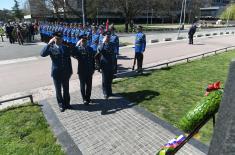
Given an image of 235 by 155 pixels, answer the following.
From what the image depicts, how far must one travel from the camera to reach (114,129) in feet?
17.5

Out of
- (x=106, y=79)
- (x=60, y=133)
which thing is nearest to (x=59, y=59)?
(x=106, y=79)

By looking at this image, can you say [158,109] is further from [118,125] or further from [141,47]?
[141,47]

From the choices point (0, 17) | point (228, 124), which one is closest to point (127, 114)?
point (228, 124)

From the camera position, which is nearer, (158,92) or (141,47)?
(158,92)

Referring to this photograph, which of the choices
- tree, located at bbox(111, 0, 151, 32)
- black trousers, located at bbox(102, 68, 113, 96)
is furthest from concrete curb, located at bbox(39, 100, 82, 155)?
tree, located at bbox(111, 0, 151, 32)

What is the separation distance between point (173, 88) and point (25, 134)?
16.2 ft

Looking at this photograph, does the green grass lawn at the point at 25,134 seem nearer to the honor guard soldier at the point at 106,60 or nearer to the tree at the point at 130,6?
the honor guard soldier at the point at 106,60

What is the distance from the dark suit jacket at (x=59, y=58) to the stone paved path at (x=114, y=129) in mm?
1042

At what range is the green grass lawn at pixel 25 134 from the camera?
15.0ft

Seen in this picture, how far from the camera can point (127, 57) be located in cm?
1447

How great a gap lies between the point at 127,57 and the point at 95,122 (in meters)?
9.14

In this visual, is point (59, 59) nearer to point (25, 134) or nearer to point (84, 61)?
point (84, 61)

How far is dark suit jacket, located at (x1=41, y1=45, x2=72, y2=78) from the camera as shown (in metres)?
5.79

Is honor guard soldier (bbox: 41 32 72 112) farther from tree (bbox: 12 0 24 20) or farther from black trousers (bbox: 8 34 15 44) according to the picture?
tree (bbox: 12 0 24 20)
